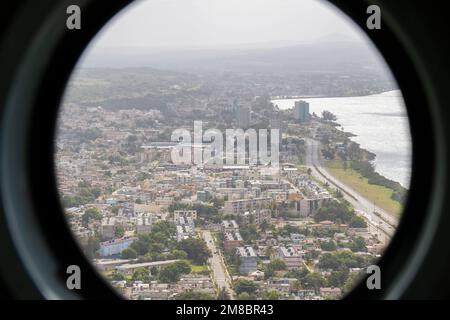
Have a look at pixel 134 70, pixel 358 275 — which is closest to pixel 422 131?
pixel 358 275

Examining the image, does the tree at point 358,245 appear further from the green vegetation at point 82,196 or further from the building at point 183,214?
the green vegetation at point 82,196

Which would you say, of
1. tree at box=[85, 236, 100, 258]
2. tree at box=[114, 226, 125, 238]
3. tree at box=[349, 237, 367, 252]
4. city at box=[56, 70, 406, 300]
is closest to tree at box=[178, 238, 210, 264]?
city at box=[56, 70, 406, 300]

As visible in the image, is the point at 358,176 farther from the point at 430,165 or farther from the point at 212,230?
the point at 212,230

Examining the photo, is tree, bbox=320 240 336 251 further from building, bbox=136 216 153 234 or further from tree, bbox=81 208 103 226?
tree, bbox=81 208 103 226

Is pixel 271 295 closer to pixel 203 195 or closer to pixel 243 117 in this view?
pixel 203 195

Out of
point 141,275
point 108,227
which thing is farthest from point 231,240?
point 108,227

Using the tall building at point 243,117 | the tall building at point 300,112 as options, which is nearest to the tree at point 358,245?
the tall building at point 300,112
